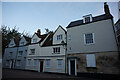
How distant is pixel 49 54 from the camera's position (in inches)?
758

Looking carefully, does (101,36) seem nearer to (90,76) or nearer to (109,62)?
(109,62)

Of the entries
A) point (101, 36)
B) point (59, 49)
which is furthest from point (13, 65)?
point (101, 36)

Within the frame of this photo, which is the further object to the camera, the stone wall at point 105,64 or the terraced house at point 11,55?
the terraced house at point 11,55

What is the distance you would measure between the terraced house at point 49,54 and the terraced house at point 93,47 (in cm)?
174

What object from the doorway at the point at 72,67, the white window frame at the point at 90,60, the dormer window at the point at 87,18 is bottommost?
the doorway at the point at 72,67

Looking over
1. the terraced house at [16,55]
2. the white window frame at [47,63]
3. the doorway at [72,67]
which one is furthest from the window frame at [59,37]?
the terraced house at [16,55]

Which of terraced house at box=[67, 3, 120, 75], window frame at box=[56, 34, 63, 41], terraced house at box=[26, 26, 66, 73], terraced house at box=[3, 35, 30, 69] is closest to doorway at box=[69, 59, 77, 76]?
terraced house at box=[67, 3, 120, 75]

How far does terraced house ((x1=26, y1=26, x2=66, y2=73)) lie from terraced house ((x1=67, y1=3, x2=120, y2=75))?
1745 mm

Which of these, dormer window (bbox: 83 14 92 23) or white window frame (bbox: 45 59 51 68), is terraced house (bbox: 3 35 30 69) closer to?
white window frame (bbox: 45 59 51 68)

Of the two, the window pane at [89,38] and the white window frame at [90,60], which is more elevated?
the window pane at [89,38]

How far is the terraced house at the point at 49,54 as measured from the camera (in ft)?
57.2

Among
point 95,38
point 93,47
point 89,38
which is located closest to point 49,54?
point 89,38

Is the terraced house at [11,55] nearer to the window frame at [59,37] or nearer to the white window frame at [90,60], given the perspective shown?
the window frame at [59,37]

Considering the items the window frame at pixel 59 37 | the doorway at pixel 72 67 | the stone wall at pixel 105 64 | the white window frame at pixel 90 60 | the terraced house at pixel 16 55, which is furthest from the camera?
the terraced house at pixel 16 55
